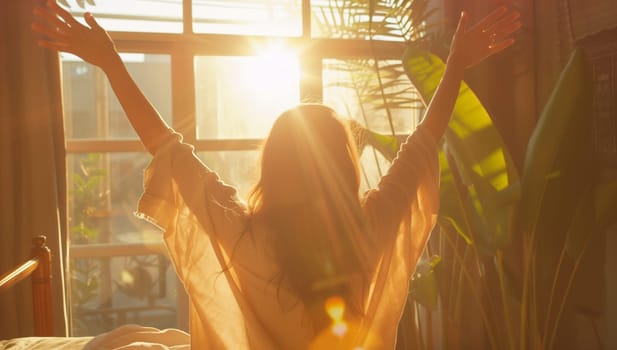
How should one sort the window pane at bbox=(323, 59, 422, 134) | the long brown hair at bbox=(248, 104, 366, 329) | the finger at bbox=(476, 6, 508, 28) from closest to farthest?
the long brown hair at bbox=(248, 104, 366, 329) → the finger at bbox=(476, 6, 508, 28) → the window pane at bbox=(323, 59, 422, 134)

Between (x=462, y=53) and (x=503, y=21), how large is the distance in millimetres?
100

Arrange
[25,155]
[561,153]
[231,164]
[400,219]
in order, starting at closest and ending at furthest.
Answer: [400,219] → [561,153] → [25,155] → [231,164]

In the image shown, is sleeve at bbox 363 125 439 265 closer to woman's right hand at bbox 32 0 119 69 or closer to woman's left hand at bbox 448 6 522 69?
woman's left hand at bbox 448 6 522 69

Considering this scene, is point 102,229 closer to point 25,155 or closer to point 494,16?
point 25,155

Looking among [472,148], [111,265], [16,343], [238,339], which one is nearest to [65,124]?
[111,265]

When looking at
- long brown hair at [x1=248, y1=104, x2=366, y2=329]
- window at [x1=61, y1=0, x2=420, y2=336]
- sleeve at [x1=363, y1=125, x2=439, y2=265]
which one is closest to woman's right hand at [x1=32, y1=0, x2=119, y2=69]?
long brown hair at [x1=248, y1=104, x2=366, y2=329]

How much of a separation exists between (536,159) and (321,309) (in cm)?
110

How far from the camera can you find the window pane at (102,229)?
9.68ft

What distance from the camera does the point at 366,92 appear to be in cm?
307

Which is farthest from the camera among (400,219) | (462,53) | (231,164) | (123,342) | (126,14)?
(231,164)

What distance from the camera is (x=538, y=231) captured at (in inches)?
76.1

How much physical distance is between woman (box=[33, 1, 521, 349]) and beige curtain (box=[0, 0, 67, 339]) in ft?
5.67

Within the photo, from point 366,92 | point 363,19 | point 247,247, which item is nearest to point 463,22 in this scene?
point 247,247

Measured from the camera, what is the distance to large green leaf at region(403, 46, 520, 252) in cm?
198
